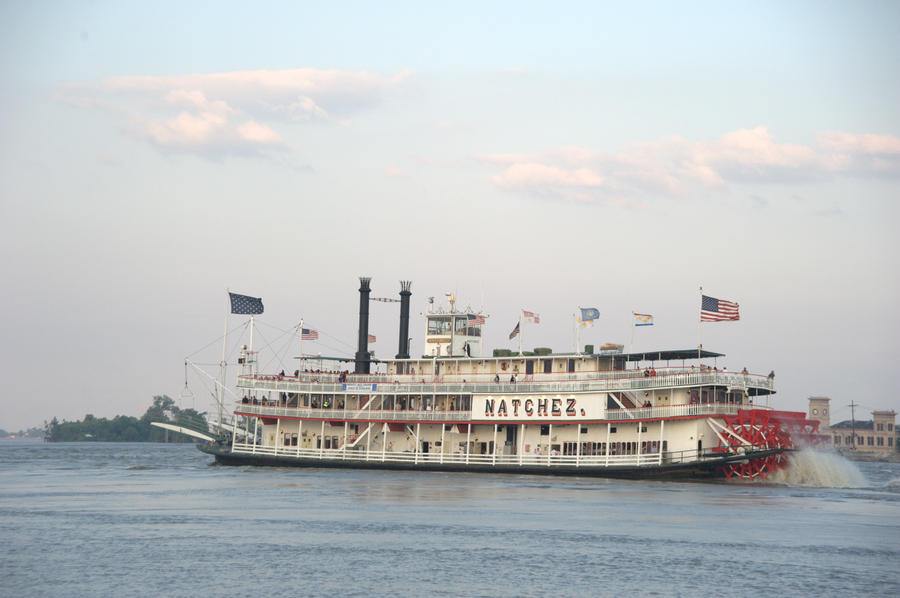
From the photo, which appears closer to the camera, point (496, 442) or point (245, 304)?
point (496, 442)

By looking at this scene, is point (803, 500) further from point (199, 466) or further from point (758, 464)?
point (199, 466)

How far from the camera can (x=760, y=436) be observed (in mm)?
51375

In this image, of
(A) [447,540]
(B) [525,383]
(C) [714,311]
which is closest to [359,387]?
(B) [525,383]

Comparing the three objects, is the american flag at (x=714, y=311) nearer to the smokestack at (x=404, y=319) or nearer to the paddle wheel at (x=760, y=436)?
the paddle wheel at (x=760, y=436)

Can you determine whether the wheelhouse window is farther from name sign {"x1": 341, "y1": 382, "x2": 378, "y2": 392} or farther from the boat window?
name sign {"x1": 341, "y1": 382, "x2": 378, "y2": 392}

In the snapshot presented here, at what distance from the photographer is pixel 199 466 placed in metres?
73.2

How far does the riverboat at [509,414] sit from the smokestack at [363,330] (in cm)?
7

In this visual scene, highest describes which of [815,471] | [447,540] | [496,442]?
[496,442]

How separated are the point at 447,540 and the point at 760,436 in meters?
24.0

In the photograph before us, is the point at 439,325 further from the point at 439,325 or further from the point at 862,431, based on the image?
the point at 862,431

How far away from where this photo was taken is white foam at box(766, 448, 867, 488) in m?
54.5

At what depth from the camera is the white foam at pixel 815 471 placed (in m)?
54.5

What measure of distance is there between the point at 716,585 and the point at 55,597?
17.0m

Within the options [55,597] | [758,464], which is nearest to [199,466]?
[758,464]
